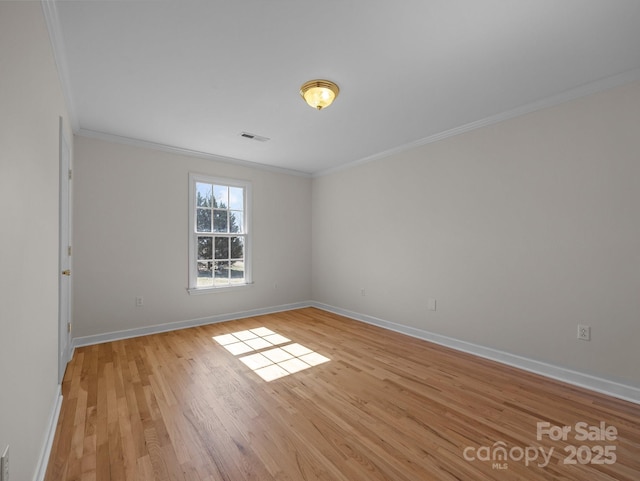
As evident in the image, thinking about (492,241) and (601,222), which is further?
(492,241)

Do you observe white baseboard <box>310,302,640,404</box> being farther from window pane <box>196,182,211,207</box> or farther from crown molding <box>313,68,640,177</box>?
window pane <box>196,182,211,207</box>

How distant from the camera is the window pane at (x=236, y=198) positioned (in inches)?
193

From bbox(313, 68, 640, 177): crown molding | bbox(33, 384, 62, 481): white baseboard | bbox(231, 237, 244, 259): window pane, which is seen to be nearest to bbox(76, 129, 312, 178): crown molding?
bbox(231, 237, 244, 259): window pane

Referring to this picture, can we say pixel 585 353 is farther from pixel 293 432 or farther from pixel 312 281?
pixel 312 281

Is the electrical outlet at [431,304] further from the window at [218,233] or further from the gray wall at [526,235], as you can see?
the window at [218,233]

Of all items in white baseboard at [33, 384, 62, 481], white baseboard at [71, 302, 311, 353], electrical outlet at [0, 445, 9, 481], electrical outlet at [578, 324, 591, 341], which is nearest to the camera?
electrical outlet at [0, 445, 9, 481]

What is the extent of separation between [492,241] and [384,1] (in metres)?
2.56

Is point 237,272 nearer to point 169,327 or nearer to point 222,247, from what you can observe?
point 222,247

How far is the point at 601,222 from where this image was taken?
2.55 meters

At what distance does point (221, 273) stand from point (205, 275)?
25cm

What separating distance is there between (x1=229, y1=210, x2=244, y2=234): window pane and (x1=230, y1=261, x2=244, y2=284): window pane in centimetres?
53

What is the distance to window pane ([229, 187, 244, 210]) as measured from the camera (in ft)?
16.1

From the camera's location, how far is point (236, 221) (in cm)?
496

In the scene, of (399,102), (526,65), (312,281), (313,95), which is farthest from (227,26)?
(312,281)
